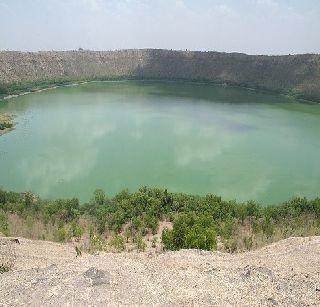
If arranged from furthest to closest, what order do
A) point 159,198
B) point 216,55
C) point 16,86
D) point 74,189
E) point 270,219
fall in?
point 216,55
point 16,86
point 74,189
point 159,198
point 270,219

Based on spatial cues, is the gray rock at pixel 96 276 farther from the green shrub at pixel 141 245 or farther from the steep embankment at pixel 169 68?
the steep embankment at pixel 169 68

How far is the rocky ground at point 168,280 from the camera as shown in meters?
6.56

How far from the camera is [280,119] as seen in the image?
31422 mm

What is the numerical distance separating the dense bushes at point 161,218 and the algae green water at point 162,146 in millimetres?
2197

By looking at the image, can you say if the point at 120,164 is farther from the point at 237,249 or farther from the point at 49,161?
the point at 237,249

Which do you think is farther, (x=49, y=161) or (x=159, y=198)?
(x=49, y=161)

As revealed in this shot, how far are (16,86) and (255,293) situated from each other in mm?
38421

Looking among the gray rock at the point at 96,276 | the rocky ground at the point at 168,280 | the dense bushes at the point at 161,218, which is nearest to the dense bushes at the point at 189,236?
the dense bushes at the point at 161,218

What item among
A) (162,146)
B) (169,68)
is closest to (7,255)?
(162,146)

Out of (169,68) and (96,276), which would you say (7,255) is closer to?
(96,276)

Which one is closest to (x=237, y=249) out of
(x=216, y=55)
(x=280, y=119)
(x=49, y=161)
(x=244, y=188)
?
(x=244, y=188)

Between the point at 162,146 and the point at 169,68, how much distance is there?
34.4 meters

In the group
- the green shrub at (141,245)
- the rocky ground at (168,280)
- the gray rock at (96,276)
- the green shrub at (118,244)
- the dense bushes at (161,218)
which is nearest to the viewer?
the rocky ground at (168,280)

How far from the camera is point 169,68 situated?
55.5 m
